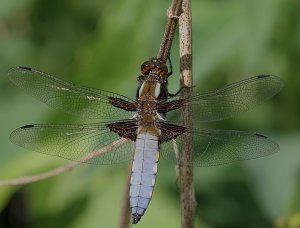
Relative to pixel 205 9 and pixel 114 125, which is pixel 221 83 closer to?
pixel 205 9

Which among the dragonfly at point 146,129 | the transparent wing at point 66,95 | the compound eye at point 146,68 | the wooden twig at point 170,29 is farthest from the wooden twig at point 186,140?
the transparent wing at point 66,95

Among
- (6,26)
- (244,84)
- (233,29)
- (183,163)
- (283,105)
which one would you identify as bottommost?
(183,163)

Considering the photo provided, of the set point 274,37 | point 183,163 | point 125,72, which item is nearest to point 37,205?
point 125,72

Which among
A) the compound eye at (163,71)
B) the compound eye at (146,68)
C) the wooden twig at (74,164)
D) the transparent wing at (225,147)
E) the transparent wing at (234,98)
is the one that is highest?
the compound eye at (146,68)

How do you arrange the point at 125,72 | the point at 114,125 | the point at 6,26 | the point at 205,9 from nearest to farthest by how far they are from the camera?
the point at 114,125 → the point at 125,72 → the point at 205,9 → the point at 6,26

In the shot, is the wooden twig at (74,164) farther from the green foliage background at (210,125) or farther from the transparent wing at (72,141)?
Answer: the green foliage background at (210,125)

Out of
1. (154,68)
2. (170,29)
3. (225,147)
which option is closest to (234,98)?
(225,147)
